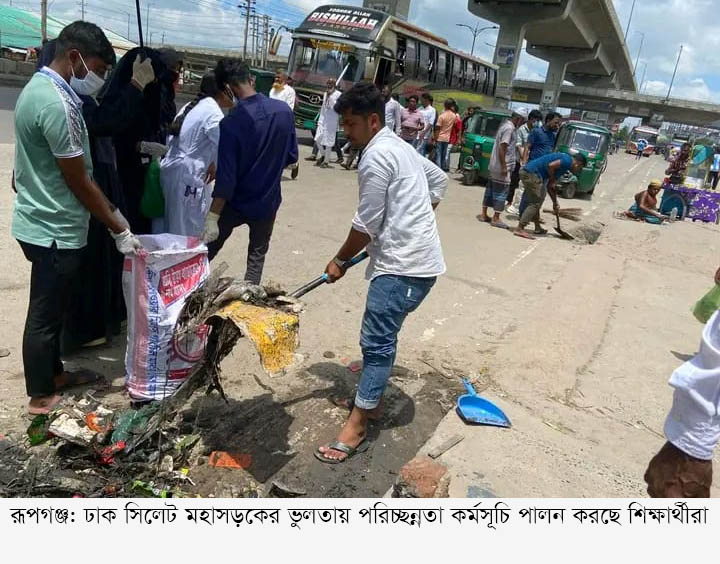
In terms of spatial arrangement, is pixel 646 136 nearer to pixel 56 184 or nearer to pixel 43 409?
pixel 56 184

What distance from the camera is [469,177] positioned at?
Answer: 43.4ft

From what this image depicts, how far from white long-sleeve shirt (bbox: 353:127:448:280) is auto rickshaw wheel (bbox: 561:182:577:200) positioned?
1155 centimetres

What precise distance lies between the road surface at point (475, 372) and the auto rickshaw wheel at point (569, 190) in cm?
617

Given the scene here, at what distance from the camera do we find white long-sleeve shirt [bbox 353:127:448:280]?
2512 mm

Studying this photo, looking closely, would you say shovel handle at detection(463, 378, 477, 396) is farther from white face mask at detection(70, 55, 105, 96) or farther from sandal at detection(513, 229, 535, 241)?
sandal at detection(513, 229, 535, 241)

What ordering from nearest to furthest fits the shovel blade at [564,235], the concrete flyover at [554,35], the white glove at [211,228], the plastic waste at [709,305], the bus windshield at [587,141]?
the white glove at [211,228] → the plastic waste at [709,305] → the shovel blade at [564,235] → the bus windshield at [587,141] → the concrete flyover at [554,35]

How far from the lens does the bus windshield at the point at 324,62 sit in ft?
48.7

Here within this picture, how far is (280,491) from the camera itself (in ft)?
7.72

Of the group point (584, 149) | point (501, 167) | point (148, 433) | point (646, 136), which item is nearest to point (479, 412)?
point (148, 433)

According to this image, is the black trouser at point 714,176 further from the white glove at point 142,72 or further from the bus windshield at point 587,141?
the white glove at point 142,72

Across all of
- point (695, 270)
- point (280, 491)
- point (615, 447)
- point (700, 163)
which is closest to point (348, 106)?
point (280, 491)

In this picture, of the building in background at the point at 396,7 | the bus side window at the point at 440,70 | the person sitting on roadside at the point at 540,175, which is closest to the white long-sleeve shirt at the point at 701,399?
the person sitting on roadside at the point at 540,175

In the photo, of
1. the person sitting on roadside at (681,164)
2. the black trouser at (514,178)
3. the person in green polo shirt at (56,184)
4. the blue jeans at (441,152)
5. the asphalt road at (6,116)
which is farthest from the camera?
the person sitting on roadside at (681,164)
